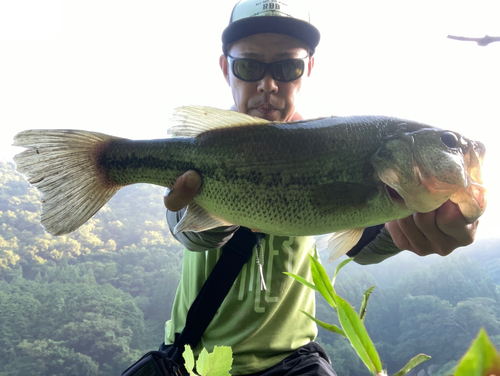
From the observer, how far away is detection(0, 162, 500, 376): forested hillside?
80.4 feet

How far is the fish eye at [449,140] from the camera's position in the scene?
51.8 inches

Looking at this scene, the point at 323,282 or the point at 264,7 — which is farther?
the point at 264,7

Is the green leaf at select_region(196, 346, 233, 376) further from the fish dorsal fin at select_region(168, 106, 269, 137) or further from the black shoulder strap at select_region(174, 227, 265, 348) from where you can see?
the black shoulder strap at select_region(174, 227, 265, 348)

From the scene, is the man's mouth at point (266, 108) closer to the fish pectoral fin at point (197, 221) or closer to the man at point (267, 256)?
the man at point (267, 256)

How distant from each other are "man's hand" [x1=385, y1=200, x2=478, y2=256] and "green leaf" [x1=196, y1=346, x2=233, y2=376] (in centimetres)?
Answer: 127

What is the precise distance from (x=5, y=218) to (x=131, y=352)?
773 inches

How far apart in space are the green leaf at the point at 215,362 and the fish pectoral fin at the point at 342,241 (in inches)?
43.2

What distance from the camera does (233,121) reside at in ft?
4.48

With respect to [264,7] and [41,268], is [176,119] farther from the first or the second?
[41,268]

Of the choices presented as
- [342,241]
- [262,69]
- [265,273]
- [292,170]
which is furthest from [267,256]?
[262,69]

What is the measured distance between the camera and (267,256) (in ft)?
7.00

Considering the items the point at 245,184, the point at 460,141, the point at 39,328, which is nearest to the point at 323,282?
the point at 245,184

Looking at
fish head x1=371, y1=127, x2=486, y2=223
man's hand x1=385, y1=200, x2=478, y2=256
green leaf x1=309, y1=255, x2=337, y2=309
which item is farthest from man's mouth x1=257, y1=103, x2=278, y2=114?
green leaf x1=309, y1=255, x2=337, y2=309

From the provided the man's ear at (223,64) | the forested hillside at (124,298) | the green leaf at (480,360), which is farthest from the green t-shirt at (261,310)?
the forested hillside at (124,298)
